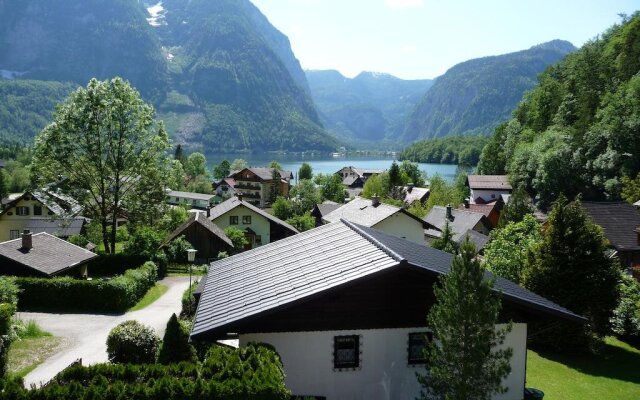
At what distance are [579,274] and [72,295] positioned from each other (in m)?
26.4

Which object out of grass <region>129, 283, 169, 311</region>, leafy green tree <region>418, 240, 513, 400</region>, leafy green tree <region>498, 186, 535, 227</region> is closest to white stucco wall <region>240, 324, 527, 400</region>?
leafy green tree <region>418, 240, 513, 400</region>

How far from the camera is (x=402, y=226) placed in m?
47.2

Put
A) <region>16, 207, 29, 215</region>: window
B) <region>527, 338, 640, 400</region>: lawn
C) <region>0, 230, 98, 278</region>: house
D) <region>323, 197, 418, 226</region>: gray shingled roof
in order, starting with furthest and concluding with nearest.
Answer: <region>16, 207, 29, 215</region>: window → <region>323, 197, 418, 226</region>: gray shingled roof → <region>0, 230, 98, 278</region>: house → <region>527, 338, 640, 400</region>: lawn

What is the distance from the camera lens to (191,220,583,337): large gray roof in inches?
515

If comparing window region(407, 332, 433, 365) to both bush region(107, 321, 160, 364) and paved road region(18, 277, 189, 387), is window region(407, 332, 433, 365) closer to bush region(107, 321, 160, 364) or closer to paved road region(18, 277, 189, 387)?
bush region(107, 321, 160, 364)

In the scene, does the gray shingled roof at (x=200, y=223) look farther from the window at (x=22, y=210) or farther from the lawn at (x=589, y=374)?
the lawn at (x=589, y=374)

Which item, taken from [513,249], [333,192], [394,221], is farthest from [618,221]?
[333,192]

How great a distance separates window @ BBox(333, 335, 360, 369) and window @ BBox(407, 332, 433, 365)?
1.45 metres

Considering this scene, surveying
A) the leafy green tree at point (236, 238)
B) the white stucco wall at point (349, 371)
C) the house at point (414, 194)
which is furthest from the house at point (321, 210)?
the white stucco wall at point (349, 371)

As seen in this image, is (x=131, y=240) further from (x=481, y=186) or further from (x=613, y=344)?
(x=481, y=186)

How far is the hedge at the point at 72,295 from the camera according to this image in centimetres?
2819

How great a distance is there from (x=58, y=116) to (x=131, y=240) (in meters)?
11.3

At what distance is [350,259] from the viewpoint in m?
14.9

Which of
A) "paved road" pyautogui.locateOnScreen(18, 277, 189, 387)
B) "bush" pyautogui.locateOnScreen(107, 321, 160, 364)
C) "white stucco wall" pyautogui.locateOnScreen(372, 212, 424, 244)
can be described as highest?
"bush" pyautogui.locateOnScreen(107, 321, 160, 364)
